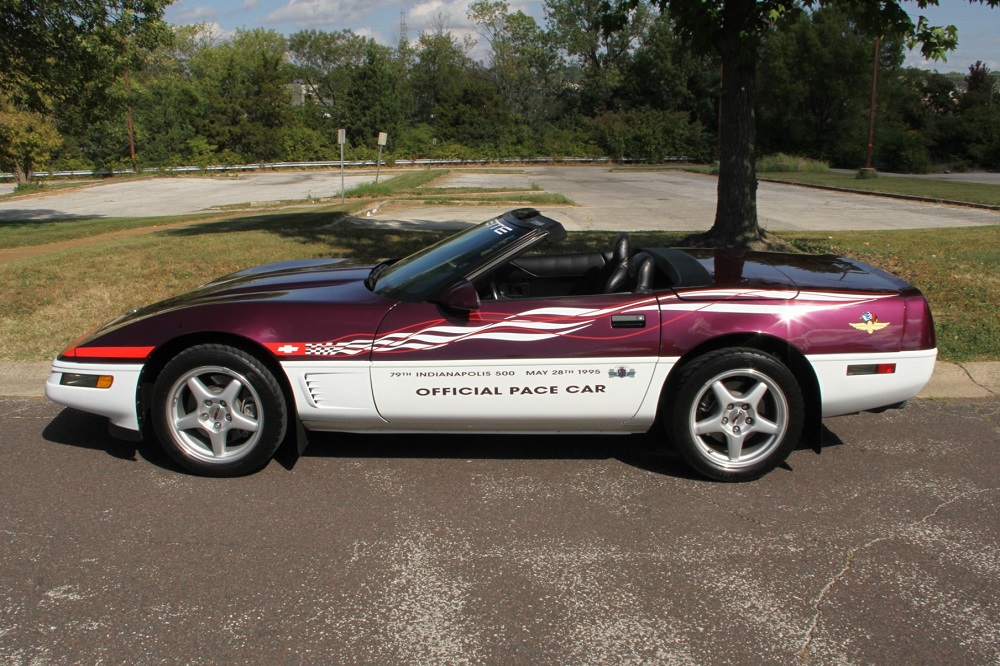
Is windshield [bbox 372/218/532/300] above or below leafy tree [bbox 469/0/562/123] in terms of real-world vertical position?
below

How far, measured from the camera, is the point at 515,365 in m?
3.98

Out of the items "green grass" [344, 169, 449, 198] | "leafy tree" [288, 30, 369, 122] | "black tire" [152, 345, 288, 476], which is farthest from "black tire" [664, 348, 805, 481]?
"leafy tree" [288, 30, 369, 122]

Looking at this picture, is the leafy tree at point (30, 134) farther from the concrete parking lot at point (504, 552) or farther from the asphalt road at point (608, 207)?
the concrete parking lot at point (504, 552)

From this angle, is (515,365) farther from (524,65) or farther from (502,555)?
(524,65)

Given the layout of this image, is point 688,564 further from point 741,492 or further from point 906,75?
point 906,75

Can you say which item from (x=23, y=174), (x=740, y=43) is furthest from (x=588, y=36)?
(x=740, y=43)

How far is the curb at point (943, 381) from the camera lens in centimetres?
551

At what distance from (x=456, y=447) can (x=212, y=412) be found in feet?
4.28

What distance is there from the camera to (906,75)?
50312mm

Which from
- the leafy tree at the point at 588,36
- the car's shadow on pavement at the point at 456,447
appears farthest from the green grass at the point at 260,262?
the leafy tree at the point at 588,36

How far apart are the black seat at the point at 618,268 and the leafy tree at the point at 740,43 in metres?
4.93

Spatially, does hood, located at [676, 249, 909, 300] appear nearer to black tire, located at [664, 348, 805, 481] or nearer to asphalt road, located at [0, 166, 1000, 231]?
black tire, located at [664, 348, 805, 481]

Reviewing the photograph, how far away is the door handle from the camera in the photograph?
13.0ft

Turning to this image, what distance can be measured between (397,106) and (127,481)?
187 ft
